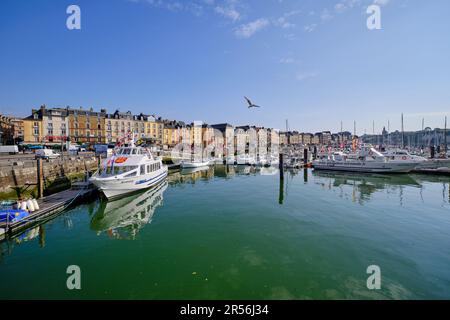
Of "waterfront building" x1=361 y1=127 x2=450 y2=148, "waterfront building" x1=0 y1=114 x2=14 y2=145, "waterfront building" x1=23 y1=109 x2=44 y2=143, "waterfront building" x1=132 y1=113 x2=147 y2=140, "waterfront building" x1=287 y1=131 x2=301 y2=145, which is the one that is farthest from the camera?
"waterfront building" x1=287 y1=131 x2=301 y2=145

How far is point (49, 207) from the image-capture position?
14.4 metres

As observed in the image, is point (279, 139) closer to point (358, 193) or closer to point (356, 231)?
point (358, 193)

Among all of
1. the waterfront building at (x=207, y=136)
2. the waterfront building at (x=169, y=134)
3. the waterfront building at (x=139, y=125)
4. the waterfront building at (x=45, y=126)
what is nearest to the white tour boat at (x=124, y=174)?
the waterfront building at (x=45, y=126)

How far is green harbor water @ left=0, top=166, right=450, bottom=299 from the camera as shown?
7.21 meters

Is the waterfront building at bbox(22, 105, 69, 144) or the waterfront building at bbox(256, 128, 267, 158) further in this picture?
the waterfront building at bbox(256, 128, 267, 158)

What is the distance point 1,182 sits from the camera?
16.7 m

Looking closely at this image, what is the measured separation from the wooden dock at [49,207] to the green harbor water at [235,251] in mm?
694

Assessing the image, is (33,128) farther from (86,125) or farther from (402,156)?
(402,156)

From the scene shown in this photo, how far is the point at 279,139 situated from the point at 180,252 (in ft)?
425

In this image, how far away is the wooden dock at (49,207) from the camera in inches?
454

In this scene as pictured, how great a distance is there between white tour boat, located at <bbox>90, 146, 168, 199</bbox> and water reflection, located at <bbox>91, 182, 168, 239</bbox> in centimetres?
112

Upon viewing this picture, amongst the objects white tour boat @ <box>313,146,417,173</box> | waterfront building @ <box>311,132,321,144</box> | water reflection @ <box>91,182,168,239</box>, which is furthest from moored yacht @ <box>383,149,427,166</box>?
waterfront building @ <box>311,132,321,144</box>

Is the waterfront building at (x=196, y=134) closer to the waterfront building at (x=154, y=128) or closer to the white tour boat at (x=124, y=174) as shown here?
the waterfront building at (x=154, y=128)

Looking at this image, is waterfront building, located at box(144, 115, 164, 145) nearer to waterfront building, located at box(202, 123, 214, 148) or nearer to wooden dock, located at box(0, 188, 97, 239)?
waterfront building, located at box(202, 123, 214, 148)
